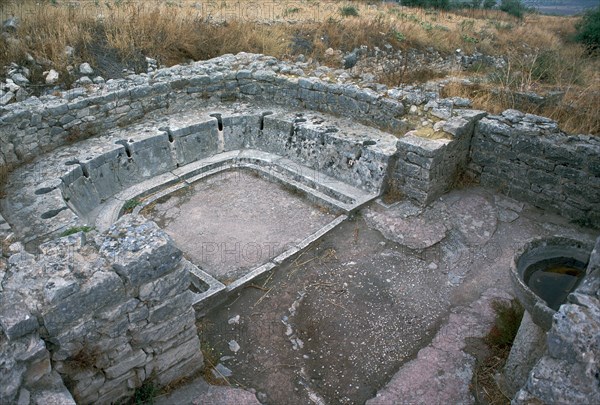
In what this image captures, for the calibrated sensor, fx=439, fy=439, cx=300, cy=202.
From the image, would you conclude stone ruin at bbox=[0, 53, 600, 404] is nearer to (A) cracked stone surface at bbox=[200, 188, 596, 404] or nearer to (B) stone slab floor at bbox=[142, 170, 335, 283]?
(B) stone slab floor at bbox=[142, 170, 335, 283]

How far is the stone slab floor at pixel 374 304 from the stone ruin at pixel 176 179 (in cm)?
25

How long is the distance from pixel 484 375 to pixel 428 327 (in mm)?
758

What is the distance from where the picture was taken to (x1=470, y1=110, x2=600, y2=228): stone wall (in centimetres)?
577

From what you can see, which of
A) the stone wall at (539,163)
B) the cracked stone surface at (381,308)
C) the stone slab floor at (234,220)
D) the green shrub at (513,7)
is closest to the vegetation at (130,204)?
the stone slab floor at (234,220)

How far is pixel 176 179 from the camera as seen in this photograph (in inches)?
290

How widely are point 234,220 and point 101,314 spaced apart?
11.2ft

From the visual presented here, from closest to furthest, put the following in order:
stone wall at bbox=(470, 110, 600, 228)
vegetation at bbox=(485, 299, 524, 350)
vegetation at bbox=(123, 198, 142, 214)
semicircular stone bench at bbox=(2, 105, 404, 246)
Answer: vegetation at bbox=(485, 299, 524, 350)
stone wall at bbox=(470, 110, 600, 228)
semicircular stone bench at bbox=(2, 105, 404, 246)
vegetation at bbox=(123, 198, 142, 214)

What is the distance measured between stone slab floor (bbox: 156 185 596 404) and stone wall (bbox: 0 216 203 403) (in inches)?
25.2

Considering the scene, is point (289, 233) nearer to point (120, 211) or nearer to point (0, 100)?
point (120, 211)

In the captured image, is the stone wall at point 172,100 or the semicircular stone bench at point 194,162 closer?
the semicircular stone bench at point 194,162

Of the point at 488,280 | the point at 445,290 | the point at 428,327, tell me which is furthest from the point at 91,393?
the point at 488,280

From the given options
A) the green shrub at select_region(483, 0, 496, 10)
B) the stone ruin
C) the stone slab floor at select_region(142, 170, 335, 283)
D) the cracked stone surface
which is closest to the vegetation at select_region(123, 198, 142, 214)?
the stone ruin

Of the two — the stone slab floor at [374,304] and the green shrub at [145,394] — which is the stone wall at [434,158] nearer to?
the stone slab floor at [374,304]

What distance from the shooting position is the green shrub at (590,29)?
19.6 metres
